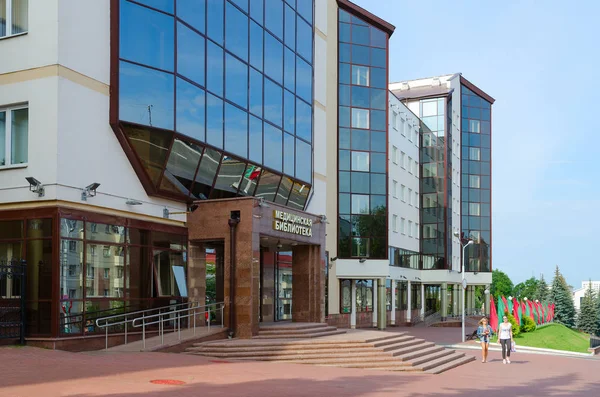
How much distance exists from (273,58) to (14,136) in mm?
11828

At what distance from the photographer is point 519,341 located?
1769 inches

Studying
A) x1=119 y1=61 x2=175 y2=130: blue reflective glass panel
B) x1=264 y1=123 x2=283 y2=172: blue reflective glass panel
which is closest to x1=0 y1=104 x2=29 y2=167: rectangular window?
x1=119 y1=61 x2=175 y2=130: blue reflective glass panel

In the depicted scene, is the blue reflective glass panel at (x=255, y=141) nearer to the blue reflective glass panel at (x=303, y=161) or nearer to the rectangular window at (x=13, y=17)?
the blue reflective glass panel at (x=303, y=161)

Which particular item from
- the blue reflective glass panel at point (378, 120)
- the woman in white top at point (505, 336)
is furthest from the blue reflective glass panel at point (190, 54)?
the blue reflective glass panel at point (378, 120)

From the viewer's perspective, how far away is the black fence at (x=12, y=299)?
19422 millimetres

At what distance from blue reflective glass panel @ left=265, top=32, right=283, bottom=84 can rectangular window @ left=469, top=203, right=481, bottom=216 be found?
51.7 m

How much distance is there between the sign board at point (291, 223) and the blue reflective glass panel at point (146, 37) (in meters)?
6.44

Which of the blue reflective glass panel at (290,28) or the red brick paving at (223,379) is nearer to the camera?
the red brick paving at (223,379)

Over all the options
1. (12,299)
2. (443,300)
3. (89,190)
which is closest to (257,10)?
(89,190)

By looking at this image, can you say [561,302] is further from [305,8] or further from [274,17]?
[274,17]

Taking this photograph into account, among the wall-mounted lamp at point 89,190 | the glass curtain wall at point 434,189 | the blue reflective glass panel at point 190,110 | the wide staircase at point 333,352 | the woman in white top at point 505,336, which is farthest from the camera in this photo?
the glass curtain wall at point 434,189

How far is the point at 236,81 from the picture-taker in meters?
26.8

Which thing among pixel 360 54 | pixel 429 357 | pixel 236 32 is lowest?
pixel 429 357

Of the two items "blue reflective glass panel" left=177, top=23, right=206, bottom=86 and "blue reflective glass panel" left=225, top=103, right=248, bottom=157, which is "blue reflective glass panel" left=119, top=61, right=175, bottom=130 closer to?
"blue reflective glass panel" left=177, top=23, right=206, bottom=86
